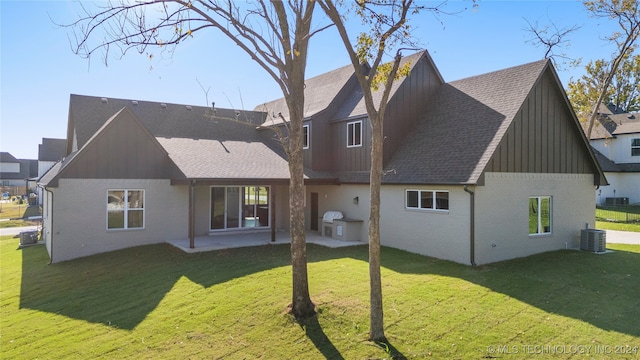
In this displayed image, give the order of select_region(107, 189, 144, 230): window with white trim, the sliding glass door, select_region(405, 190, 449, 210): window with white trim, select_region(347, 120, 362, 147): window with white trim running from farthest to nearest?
the sliding glass door → select_region(347, 120, 362, 147): window with white trim → select_region(107, 189, 144, 230): window with white trim → select_region(405, 190, 449, 210): window with white trim

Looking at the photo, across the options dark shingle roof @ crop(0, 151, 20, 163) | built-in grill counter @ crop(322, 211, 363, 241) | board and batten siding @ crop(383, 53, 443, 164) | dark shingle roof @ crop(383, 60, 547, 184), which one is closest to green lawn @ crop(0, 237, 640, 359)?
dark shingle roof @ crop(383, 60, 547, 184)

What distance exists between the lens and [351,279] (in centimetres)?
1023

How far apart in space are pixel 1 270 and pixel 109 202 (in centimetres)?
400

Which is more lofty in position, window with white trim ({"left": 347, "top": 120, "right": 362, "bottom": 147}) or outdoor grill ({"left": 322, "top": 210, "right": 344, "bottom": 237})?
window with white trim ({"left": 347, "top": 120, "right": 362, "bottom": 147})

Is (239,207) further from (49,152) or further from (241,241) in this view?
(49,152)

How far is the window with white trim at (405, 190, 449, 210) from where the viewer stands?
1270cm

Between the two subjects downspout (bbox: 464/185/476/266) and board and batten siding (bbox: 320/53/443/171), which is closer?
downspout (bbox: 464/185/476/266)

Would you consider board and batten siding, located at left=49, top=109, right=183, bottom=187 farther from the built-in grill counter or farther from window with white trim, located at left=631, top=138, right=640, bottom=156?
window with white trim, located at left=631, top=138, right=640, bottom=156

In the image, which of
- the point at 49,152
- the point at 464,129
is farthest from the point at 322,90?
the point at 49,152

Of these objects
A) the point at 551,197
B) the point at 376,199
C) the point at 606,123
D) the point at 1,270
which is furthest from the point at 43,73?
the point at 606,123

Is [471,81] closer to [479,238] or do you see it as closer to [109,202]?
[479,238]

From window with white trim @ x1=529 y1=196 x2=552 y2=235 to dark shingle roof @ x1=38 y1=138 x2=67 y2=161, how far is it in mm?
42326

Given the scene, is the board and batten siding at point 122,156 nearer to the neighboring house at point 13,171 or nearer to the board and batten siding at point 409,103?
the board and batten siding at point 409,103

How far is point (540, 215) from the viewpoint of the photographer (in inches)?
547
